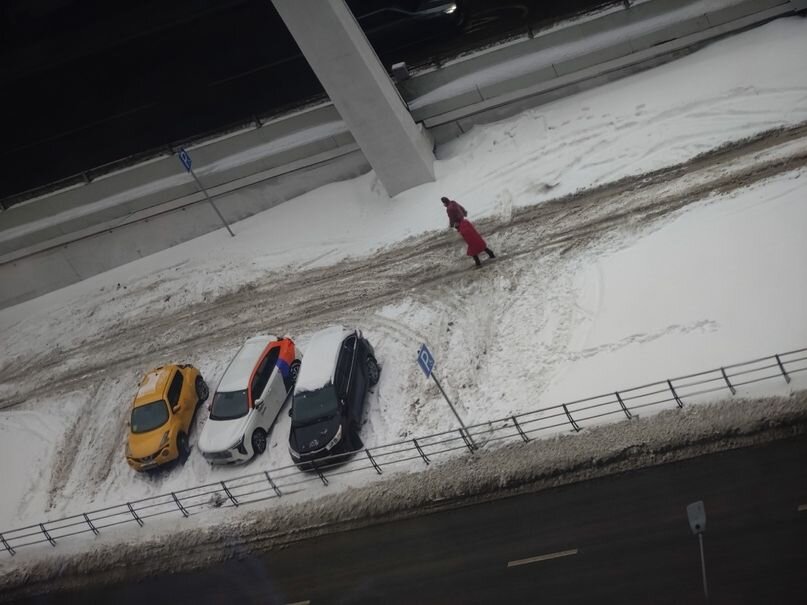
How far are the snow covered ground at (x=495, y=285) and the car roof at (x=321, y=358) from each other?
4.17 ft

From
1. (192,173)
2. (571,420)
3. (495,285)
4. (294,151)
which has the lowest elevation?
(571,420)

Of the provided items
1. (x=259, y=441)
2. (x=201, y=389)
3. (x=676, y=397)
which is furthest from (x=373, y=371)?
(x=676, y=397)

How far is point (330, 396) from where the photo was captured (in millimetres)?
18719

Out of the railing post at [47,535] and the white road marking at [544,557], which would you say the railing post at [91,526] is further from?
the white road marking at [544,557]

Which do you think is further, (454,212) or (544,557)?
(454,212)

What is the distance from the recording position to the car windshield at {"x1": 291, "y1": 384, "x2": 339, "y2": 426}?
1859 centimetres

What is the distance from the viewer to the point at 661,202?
66.6ft

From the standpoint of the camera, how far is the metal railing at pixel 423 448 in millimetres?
15641

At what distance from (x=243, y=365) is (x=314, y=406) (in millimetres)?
2630

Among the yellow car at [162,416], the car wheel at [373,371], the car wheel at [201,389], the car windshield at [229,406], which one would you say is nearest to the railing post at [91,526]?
the yellow car at [162,416]

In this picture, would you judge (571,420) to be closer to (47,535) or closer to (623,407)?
(623,407)

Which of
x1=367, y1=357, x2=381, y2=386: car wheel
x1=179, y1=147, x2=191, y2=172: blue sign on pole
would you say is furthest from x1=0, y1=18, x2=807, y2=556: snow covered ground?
x1=179, y1=147, x2=191, y2=172: blue sign on pole

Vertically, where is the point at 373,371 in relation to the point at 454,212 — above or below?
below

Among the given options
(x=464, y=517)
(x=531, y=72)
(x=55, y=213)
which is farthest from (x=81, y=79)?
(x=464, y=517)
